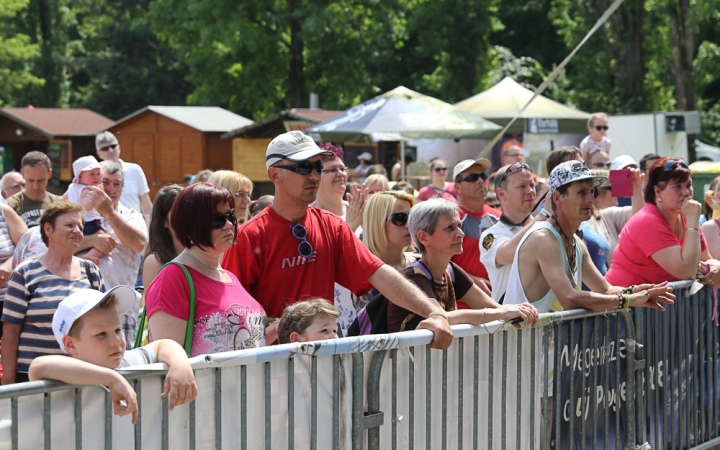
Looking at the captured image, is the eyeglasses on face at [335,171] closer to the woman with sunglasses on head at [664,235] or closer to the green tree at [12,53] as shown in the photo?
the woman with sunglasses on head at [664,235]

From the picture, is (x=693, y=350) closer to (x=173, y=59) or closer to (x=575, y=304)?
(x=575, y=304)

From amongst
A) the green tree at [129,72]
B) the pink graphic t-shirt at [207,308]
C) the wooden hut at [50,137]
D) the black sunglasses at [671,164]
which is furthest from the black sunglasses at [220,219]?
the green tree at [129,72]

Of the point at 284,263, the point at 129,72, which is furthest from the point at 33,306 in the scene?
the point at 129,72

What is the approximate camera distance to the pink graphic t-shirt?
3.32 meters

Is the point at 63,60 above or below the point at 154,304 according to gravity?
above

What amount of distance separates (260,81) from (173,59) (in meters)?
20.3

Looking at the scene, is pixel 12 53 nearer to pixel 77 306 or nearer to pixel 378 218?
pixel 378 218

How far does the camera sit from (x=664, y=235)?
5617 mm

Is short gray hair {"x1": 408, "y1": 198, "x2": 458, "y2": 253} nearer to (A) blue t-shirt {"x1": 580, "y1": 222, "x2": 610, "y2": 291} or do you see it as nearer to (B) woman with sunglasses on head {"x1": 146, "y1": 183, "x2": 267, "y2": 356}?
(B) woman with sunglasses on head {"x1": 146, "y1": 183, "x2": 267, "y2": 356}

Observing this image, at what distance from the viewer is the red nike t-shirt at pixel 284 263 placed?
3992 millimetres

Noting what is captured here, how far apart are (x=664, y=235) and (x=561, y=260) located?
1402 mm

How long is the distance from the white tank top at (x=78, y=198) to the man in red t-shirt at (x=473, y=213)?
2.68 meters

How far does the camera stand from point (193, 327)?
132 inches

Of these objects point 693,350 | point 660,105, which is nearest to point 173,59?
point 660,105
